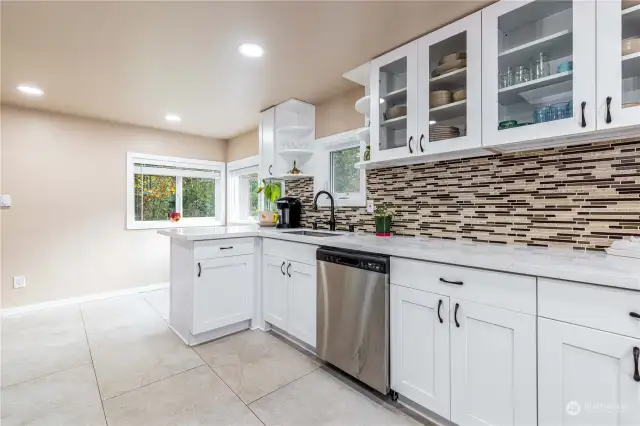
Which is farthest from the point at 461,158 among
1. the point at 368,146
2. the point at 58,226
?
the point at 58,226

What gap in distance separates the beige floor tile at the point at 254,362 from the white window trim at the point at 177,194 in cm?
236

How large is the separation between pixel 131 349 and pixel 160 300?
134cm

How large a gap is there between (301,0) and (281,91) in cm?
129

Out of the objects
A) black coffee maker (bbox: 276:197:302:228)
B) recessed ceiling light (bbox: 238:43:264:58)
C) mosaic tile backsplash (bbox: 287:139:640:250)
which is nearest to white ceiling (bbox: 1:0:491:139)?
recessed ceiling light (bbox: 238:43:264:58)

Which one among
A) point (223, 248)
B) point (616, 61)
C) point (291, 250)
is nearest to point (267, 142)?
point (223, 248)

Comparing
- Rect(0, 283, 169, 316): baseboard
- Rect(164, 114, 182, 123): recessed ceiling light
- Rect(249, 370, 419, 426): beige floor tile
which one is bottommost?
Rect(249, 370, 419, 426): beige floor tile

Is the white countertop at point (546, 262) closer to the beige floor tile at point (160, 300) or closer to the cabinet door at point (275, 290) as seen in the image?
the cabinet door at point (275, 290)

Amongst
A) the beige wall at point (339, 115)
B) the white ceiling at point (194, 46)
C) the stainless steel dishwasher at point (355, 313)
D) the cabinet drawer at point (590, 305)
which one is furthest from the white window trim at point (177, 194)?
the cabinet drawer at point (590, 305)

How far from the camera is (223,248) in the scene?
2.55m

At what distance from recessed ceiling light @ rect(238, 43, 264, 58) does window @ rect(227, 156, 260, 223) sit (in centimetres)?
239

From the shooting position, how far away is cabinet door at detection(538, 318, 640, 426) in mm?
1006

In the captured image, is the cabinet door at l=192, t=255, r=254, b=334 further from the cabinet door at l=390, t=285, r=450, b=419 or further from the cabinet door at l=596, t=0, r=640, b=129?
the cabinet door at l=596, t=0, r=640, b=129

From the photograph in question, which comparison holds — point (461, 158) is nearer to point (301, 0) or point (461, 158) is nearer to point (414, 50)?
point (414, 50)

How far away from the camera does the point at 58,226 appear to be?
135 inches
